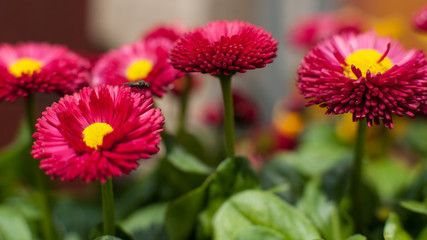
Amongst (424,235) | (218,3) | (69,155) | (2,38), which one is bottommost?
(424,235)

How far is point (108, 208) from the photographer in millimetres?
365

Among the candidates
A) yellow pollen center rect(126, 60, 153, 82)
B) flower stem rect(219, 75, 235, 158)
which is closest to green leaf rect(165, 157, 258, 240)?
flower stem rect(219, 75, 235, 158)

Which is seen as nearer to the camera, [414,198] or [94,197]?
[414,198]

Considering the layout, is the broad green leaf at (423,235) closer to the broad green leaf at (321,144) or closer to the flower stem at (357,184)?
the flower stem at (357,184)

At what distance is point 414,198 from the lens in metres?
0.47

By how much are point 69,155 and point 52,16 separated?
2.96 feet

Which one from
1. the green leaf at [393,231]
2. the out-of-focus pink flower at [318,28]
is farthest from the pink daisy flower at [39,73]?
the out-of-focus pink flower at [318,28]

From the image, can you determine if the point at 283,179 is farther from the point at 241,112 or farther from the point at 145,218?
the point at 241,112

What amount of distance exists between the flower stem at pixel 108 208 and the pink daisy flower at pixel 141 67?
0.09m

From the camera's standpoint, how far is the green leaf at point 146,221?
469 millimetres

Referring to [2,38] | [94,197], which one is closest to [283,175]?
[94,197]

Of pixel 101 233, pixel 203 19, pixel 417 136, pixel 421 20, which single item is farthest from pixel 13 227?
pixel 203 19

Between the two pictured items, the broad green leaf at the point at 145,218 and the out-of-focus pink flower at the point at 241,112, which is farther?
the out-of-focus pink flower at the point at 241,112

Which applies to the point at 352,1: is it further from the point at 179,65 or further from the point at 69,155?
the point at 69,155
